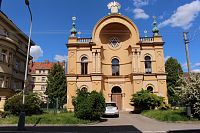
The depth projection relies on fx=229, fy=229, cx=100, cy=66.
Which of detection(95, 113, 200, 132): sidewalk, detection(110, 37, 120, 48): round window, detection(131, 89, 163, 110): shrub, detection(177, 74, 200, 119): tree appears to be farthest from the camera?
detection(110, 37, 120, 48): round window

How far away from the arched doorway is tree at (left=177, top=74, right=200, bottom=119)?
55.2 feet

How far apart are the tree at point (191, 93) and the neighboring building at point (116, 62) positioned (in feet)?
46.7

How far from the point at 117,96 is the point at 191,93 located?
18504mm

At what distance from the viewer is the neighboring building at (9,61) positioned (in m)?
29.3

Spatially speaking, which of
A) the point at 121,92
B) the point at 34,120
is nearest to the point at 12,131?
the point at 34,120

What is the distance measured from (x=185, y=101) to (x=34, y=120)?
497 inches

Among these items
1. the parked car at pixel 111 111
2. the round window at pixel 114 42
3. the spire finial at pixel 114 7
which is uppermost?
the spire finial at pixel 114 7

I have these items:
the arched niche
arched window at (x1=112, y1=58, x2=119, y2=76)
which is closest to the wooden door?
arched window at (x1=112, y1=58, x2=119, y2=76)

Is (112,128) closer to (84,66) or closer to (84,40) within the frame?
(84,66)

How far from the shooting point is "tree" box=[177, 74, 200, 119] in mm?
18609

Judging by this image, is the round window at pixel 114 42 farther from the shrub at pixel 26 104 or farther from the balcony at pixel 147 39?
the shrub at pixel 26 104

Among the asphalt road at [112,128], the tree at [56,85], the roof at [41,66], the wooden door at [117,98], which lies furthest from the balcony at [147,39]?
the roof at [41,66]

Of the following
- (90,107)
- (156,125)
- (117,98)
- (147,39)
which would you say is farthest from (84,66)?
(156,125)

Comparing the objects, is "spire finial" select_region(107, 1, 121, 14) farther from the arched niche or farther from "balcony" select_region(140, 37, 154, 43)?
"balcony" select_region(140, 37, 154, 43)
